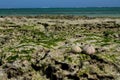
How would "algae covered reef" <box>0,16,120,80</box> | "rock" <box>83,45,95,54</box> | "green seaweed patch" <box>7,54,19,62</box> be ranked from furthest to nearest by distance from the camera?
"green seaweed patch" <box>7,54,19,62</box>, "rock" <box>83,45,95,54</box>, "algae covered reef" <box>0,16,120,80</box>

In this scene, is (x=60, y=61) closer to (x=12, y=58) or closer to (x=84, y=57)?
(x=84, y=57)

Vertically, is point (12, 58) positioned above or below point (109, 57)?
below

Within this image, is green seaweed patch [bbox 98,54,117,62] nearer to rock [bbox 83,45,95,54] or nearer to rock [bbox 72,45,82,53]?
rock [bbox 83,45,95,54]

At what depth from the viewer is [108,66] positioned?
13883 mm

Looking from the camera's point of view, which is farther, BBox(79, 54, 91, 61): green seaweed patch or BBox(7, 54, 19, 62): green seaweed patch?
BBox(7, 54, 19, 62): green seaweed patch

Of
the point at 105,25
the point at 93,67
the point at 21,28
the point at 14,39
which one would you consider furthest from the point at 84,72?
the point at 105,25

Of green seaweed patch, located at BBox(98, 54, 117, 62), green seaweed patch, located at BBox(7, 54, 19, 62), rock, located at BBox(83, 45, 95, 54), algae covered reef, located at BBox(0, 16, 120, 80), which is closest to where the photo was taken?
algae covered reef, located at BBox(0, 16, 120, 80)

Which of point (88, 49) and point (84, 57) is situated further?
point (88, 49)

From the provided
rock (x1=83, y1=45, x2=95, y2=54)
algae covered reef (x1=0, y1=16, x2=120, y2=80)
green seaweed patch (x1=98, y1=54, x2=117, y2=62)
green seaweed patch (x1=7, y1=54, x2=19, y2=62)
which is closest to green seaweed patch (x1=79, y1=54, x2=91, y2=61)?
algae covered reef (x1=0, y1=16, x2=120, y2=80)

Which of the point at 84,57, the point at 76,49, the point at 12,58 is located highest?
the point at 76,49

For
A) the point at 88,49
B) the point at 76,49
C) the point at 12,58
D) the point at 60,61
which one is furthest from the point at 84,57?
the point at 12,58

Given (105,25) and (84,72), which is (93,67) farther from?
(105,25)

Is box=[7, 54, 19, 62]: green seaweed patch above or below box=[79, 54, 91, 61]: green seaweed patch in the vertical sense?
below

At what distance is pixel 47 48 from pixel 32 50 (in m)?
0.65
